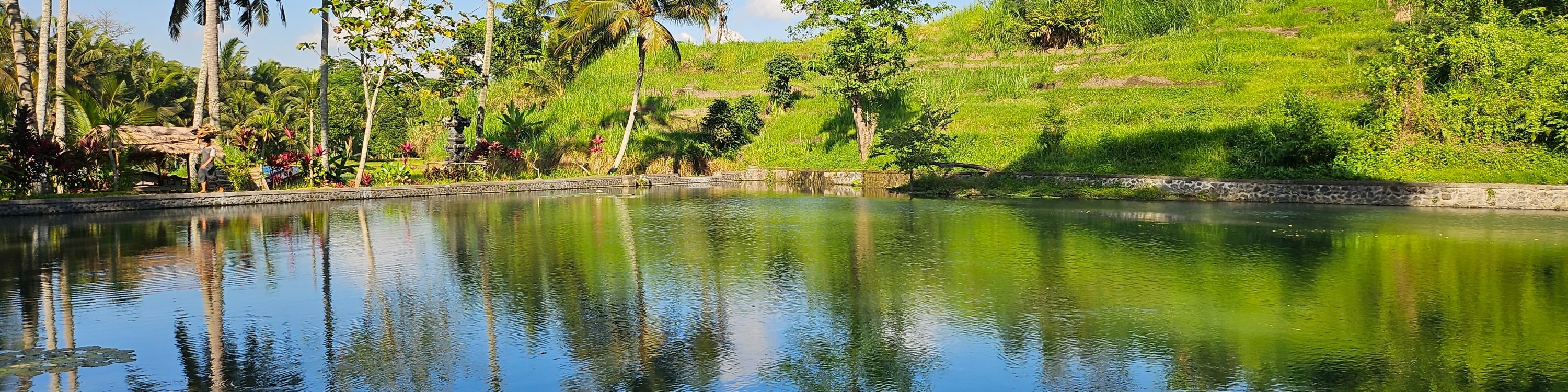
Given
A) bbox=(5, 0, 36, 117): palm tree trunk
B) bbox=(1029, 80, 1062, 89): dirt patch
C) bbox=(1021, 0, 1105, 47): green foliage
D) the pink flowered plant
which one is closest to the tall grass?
bbox=(1021, 0, 1105, 47): green foliage

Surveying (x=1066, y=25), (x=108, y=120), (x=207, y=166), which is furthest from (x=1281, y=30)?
(x=108, y=120)

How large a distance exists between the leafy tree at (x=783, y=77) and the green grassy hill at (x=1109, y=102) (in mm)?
607

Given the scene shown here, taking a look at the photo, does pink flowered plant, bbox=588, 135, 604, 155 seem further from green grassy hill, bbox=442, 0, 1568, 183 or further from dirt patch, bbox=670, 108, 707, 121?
dirt patch, bbox=670, 108, 707, 121

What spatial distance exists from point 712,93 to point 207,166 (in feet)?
76.9

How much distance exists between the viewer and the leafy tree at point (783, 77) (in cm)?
3819

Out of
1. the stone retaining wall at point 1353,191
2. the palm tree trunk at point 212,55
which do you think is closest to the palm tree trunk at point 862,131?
the stone retaining wall at point 1353,191

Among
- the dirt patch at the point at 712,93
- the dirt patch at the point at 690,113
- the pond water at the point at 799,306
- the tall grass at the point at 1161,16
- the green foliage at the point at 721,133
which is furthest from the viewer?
the dirt patch at the point at 712,93

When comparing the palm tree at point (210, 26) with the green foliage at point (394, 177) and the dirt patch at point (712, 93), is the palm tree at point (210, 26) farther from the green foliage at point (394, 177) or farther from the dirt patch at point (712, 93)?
the dirt patch at point (712, 93)

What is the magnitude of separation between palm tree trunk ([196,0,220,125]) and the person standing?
1.80 metres

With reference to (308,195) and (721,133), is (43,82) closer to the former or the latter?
(308,195)

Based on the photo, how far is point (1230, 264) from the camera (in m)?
10.8

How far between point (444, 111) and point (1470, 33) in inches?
1365

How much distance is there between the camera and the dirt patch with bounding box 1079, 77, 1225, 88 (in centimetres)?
3131

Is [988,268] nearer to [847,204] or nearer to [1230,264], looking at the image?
[1230,264]
